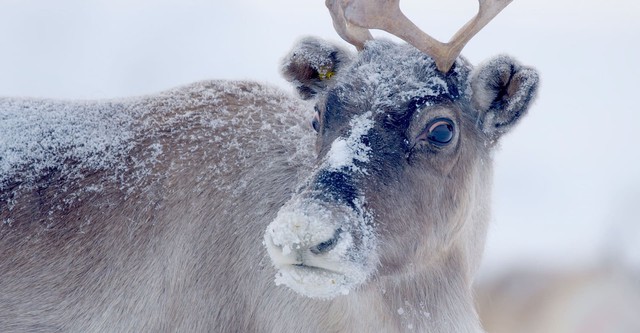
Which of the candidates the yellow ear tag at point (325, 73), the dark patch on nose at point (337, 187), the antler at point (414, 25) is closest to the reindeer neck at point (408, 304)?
the dark patch on nose at point (337, 187)

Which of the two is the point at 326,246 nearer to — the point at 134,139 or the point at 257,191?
the point at 257,191

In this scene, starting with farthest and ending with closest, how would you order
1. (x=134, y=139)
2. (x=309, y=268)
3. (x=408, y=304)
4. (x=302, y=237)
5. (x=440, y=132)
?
(x=134, y=139) < (x=408, y=304) < (x=440, y=132) < (x=309, y=268) < (x=302, y=237)

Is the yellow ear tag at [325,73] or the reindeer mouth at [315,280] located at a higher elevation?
the yellow ear tag at [325,73]

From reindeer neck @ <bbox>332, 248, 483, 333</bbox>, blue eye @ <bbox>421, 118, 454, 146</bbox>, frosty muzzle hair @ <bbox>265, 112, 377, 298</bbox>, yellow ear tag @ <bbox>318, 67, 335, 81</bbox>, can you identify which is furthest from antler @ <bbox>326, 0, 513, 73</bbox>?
reindeer neck @ <bbox>332, 248, 483, 333</bbox>

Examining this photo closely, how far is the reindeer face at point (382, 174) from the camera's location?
522 cm

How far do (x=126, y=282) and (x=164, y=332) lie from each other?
1.55 feet

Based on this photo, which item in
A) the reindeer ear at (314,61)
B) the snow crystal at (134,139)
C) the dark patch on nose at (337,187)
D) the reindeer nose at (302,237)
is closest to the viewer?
the reindeer nose at (302,237)

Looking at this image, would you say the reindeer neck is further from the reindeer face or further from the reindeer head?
the reindeer face

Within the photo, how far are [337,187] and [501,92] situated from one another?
1.58 m

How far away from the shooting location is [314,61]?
6.89m

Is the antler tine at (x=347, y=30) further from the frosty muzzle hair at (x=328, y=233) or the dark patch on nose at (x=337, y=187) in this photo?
the dark patch on nose at (x=337, y=187)

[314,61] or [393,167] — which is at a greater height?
[393,167]

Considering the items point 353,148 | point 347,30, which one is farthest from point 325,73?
point 353,148

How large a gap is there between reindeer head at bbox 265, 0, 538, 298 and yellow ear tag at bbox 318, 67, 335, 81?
36cm
